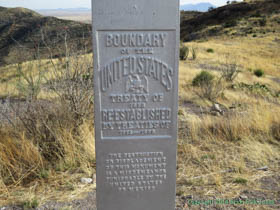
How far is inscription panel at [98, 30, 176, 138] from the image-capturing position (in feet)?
6.88

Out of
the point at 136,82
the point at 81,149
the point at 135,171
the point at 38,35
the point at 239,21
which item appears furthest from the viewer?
the point at 239,21

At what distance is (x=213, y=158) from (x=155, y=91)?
195cm

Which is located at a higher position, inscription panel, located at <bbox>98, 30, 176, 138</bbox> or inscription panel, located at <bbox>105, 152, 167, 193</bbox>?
inscription panel, located at <bbox>98, 30, 176, 138</bbox>

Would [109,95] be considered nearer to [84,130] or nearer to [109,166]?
[109,166]

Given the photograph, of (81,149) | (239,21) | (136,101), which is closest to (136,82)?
(136,101)

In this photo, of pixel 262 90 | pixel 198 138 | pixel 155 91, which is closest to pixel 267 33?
pixel 262 90

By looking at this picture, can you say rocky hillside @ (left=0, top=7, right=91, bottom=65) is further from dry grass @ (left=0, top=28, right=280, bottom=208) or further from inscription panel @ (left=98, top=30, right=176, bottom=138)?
inscription panel @ (left=98, top=30, right=176, bottom=138)

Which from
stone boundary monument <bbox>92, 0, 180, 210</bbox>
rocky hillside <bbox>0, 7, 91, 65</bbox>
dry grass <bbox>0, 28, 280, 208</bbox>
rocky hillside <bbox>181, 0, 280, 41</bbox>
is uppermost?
rocky hillside <bbox>181, 0, 280, 41</bbox>

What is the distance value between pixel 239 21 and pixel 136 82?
38.3 m

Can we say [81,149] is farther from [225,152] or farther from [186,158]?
[225,152]

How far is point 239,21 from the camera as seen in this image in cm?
3672

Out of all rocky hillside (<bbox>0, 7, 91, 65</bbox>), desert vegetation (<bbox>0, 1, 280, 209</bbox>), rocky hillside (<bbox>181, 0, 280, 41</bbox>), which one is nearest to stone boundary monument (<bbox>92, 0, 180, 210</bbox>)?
desert vegetation (<bbox>0, 1, 280, 209</bbox>)

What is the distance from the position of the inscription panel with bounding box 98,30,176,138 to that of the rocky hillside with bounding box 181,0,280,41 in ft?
101

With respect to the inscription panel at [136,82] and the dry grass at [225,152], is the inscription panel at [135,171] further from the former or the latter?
the dry grass at [225,152]
